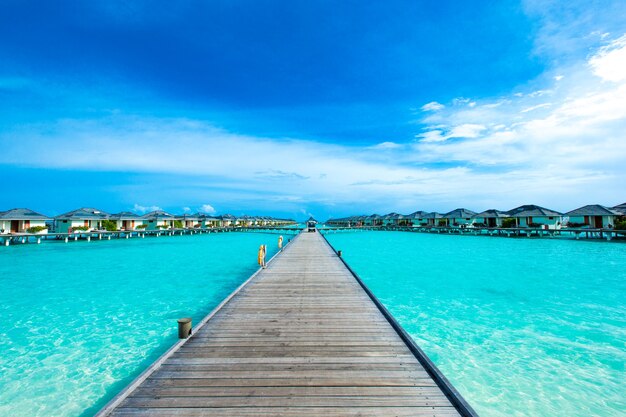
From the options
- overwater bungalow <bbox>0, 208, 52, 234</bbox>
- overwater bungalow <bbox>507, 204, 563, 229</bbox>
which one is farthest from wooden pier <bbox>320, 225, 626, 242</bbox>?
overwater bungalow <bbox>0, 208, 52, 234</bbox>

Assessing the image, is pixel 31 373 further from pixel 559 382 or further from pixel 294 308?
pixel 559 382

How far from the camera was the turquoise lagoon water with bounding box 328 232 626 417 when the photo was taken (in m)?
5.36

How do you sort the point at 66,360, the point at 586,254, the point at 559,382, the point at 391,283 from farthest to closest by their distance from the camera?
the point at 586,254 → the point at 391,283 → the point at 66,360 → the point at 559,382

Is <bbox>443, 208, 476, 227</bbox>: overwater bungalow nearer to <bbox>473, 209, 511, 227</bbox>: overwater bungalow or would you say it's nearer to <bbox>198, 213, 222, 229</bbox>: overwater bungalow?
<bbox>473, 209, 511, 227</bbox>: overwater bungalow

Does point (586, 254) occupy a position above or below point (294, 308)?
below

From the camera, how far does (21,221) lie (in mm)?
33562

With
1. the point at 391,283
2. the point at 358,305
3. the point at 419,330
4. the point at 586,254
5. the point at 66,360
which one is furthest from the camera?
the point at 586,254

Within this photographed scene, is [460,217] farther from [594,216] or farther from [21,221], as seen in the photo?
[21,221]

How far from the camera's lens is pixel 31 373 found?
19.9ft

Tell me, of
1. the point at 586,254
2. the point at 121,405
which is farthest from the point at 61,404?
the point at 586,254

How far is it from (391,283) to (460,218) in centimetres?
4427

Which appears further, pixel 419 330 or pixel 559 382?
pixel 419 330

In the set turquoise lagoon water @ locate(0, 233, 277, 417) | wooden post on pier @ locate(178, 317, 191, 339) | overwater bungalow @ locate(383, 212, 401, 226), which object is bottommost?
turquoise lagoon water @ locate(0, 233, 277, 417)

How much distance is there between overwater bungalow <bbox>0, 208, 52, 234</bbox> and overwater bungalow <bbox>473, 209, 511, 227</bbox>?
59.7 m
